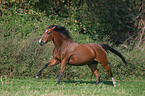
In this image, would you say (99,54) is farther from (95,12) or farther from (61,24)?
(95,12)

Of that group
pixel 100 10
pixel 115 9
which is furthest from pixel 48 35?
pixel 115 9

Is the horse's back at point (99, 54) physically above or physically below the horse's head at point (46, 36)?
below

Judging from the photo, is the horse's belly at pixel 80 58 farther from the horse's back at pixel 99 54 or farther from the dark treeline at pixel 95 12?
the dark treeline at pixel 95 12

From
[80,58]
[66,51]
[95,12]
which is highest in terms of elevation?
[95,12]

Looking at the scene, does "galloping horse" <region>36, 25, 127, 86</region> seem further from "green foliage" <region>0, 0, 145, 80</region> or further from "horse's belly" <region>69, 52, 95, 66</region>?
"green foliage" <region>0, 0, 145, 80</region>

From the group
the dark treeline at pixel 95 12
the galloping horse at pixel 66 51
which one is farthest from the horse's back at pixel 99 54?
the dark treeline at pixel 95 12

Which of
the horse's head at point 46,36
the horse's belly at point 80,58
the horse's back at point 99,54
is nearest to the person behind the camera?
the horse's head at point 46,36

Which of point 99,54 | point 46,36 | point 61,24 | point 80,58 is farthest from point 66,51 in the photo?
point 61,24

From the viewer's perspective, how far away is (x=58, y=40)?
792cm

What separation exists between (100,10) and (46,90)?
33.0ft

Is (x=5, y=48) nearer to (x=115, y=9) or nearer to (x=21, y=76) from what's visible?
(x=21, y=76)

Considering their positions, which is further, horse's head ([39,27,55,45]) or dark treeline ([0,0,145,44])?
dark treeline ([0,0,145,44])

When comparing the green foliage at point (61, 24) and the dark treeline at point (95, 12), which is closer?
the green foliage at point (61, 24)

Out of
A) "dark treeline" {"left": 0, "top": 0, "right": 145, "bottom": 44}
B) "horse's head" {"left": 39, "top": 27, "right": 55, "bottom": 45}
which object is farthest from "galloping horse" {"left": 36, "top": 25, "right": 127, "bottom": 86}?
Result: "dark treeline" {"left": 0, "top": 0, "right": 145, "bottom": 44}
